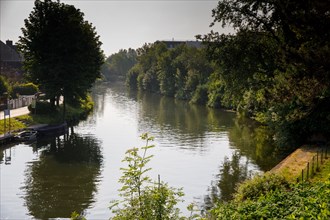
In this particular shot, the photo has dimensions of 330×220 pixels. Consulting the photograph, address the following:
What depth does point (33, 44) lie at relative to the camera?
61688 millimetres

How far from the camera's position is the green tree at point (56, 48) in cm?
6131

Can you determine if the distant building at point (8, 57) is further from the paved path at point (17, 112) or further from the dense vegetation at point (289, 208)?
the dense vegetation at point (289, 208)

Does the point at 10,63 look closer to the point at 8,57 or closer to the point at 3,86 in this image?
the point at 8,57

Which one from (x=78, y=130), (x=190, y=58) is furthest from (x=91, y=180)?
(x=190, y=58)

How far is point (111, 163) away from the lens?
40.7 metres

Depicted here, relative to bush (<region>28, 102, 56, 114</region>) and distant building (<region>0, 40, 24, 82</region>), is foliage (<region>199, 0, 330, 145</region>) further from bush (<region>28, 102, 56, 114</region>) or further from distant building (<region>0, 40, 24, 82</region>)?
distant building (<region>0, 40, 24, 82</region>)

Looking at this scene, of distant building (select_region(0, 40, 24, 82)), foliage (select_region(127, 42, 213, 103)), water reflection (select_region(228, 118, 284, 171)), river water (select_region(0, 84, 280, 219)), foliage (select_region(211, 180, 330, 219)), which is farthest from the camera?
foliage (select_region(127, 42, 213, 103))

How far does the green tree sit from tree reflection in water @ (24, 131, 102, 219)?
44.7ft

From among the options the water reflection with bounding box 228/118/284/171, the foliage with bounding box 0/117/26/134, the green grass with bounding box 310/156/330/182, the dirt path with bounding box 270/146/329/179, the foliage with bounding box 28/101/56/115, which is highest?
the foliage with bounding box 28/101/56/115

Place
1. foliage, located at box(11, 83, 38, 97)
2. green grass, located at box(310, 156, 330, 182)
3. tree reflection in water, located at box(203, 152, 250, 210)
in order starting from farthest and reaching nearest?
1. foliage, located at box(11, 83, 38, 97)
2. tree reflection in water, located at box(203, 152, 250, 210)
3. green grass, located at box(310, 156, 330, 182)

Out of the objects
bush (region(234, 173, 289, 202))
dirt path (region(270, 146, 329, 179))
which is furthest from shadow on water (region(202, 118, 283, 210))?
dirt path (region(270, 146, 329, 179))

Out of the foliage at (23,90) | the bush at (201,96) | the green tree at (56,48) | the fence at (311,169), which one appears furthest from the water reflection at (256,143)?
the foliage at (23,90)

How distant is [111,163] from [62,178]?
6223mm

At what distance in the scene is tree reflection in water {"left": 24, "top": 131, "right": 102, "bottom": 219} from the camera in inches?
1126
